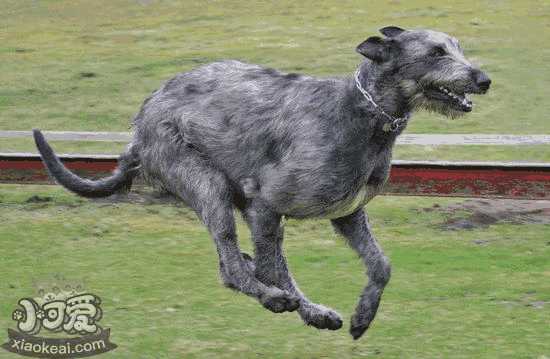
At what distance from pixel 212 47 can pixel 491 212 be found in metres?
7.13

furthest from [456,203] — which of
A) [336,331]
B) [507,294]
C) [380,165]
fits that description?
[380,165]

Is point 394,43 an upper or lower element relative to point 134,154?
upper

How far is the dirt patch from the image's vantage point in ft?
30.4

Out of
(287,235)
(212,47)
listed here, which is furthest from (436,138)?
(212,47)

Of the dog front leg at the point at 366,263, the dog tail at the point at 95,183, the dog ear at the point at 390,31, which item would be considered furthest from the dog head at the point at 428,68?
the dog tail at the point at 95,183

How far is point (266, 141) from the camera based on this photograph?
6168mm

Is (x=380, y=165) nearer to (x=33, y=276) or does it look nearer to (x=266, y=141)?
(x=266, y=141)

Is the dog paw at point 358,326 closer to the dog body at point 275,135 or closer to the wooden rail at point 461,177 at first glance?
the dog body at point 275,135

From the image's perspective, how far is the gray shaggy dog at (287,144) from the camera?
5727mm

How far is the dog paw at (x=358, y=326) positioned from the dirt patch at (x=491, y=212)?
3.07m

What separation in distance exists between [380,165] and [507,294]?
6.37 ft

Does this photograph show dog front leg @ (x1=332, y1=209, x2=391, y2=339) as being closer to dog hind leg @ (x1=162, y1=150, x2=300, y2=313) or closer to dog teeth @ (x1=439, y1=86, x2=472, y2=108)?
dog hind leg @ (x1=162, y1=150, x2=300, y2=313)

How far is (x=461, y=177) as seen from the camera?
30.7ft

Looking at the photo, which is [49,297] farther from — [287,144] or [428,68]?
[428,68]
